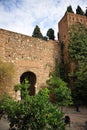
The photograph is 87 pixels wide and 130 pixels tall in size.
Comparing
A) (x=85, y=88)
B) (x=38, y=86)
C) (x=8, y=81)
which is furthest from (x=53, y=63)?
(x=8, y=81)

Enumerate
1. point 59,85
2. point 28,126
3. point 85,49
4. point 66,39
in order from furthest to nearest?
point 66,39 → point 85,49 → point 59,85 → point 28,126

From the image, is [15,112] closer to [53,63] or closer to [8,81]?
[8,81]

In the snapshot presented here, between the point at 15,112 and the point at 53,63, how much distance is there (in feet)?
42.6

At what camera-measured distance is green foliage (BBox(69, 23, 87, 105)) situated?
15781mm

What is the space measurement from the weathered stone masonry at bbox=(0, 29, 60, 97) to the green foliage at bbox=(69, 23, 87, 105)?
84.9 inches

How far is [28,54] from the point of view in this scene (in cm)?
1662

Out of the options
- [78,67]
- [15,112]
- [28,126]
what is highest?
[78,67]

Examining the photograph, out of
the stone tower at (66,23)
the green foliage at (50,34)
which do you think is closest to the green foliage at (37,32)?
the green foliage at (50,34)

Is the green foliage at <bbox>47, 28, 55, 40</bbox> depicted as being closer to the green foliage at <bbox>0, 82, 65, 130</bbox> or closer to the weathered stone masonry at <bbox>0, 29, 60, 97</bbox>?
the weathered stone masonry at <bbox>0, 29, 60, 97</bbox>

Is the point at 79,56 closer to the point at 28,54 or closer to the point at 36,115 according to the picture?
the point at 28,54

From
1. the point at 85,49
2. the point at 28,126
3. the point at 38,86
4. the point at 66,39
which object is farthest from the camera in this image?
the point at 66,39

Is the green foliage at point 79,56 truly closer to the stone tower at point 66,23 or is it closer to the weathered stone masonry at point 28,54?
the stone tower at point 66,23

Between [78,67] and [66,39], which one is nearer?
[78,67]

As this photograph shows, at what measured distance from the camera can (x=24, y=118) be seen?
17.8 ft
